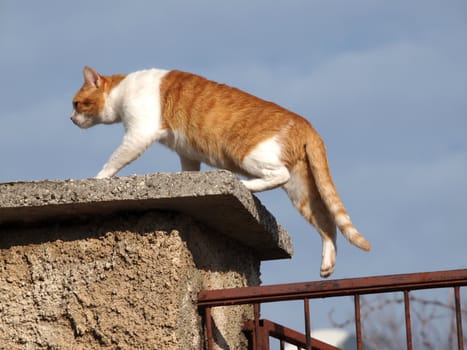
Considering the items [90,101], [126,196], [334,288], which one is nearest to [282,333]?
[334,288]

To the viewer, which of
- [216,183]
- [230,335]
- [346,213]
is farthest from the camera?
[346,213]

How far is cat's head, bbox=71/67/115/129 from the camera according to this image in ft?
16.6

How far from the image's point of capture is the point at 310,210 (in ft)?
13.8

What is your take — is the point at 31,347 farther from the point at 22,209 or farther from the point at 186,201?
the point at 186,201

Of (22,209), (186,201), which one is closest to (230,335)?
(186,201)

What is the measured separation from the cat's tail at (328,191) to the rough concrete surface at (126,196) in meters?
0.95

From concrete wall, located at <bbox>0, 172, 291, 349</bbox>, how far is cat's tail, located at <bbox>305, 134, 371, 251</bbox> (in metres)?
0.92

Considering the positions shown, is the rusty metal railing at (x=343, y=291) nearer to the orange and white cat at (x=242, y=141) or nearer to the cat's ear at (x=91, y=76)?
the orange and white cat at (x=242, y=141)

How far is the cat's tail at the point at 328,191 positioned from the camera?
390 centimetres

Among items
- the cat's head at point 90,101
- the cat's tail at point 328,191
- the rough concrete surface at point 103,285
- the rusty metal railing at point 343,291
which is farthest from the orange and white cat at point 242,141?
the rough concrete surface at point 103,285

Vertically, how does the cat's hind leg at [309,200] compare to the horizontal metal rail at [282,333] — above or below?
above

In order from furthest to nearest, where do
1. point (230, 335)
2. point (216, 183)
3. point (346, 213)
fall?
1. point (346, 213)
2. point (230, 335)
3. point (216, 183)

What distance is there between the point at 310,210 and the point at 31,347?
1.72 m

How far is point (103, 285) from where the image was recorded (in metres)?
2.93
